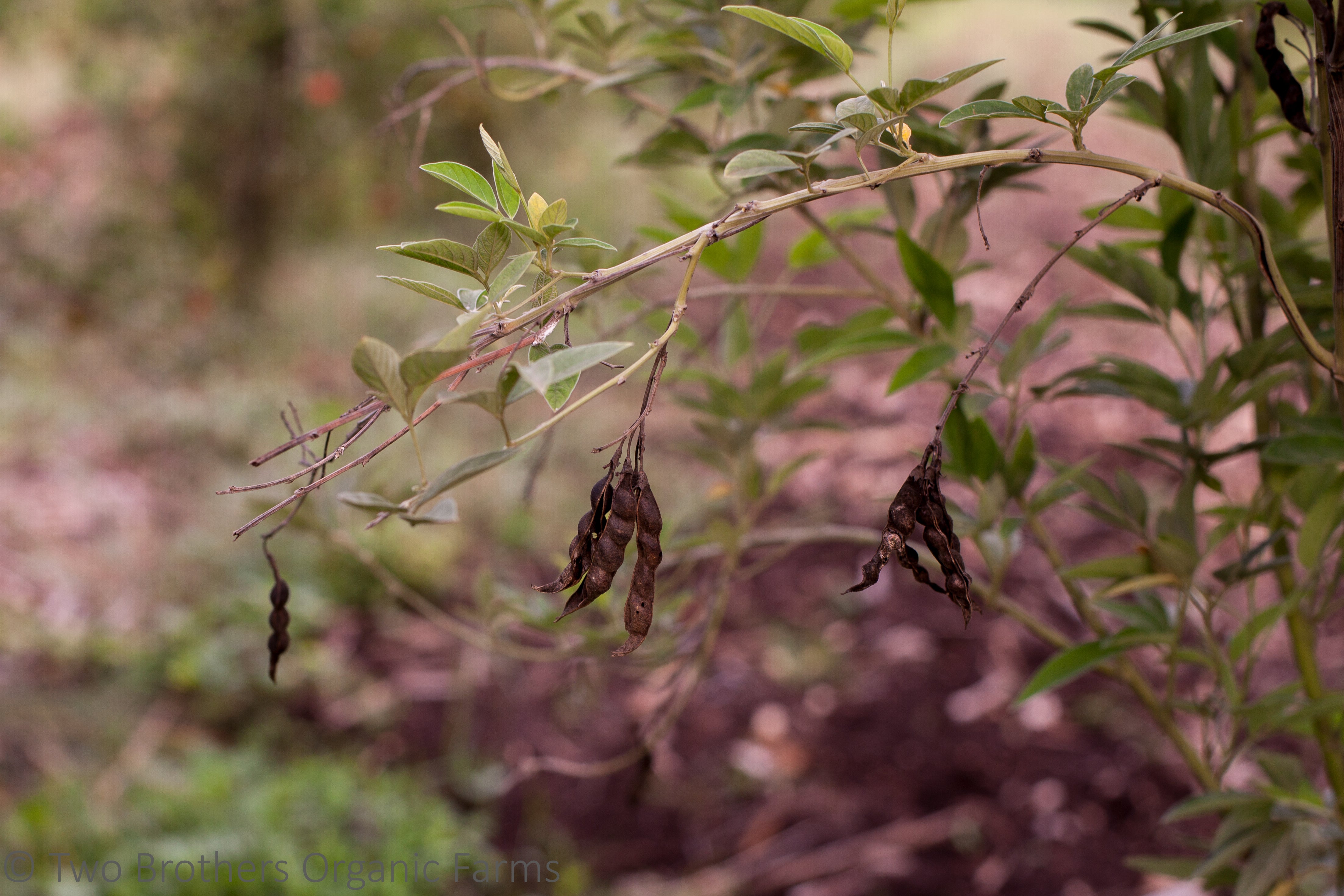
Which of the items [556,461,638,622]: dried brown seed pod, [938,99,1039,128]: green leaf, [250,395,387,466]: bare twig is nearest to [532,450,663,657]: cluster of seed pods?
[556,461,638,622]: dried brown seed pod

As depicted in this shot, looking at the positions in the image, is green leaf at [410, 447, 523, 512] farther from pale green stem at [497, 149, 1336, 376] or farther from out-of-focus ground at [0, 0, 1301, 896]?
out-of-focus ground at [0, 0, 1301, 896]

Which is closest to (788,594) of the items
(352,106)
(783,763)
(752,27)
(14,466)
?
(783,763)

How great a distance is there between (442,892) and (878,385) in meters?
2.10

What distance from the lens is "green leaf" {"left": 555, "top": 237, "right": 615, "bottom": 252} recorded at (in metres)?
0.38

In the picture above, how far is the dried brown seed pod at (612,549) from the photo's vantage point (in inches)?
15.2

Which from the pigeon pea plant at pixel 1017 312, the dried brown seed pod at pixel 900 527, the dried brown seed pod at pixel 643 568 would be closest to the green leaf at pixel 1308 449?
the pigeon pea plant at pixel 1017 312

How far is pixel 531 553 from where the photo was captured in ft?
8.38

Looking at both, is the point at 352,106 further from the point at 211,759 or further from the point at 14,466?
the point at 211,759

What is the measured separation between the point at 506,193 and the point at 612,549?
0.17m

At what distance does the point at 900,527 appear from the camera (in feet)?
1.24

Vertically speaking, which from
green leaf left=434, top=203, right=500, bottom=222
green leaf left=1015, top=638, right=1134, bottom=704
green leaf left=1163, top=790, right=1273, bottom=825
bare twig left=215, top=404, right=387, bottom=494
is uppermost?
green leaf left=434, top=203, right=500, bottom=222

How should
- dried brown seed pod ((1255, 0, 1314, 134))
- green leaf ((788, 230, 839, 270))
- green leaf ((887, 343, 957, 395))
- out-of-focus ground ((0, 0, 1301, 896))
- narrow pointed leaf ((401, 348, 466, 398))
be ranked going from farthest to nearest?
out-of-focus ground ((0, 0, 1301, 896)) → green leaf ((788, 230, 839, 270)) → green leaf ((887, 343, 957, 395)) → dried brown seed pod ((1255, 0, 1314, 134)) → narrow pointed leaf ((401, 348, 466, 398))

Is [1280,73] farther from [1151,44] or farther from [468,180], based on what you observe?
[468,180]

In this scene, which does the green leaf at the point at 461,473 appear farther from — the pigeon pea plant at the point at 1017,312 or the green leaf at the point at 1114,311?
the green leaf at the point at 1114,311
